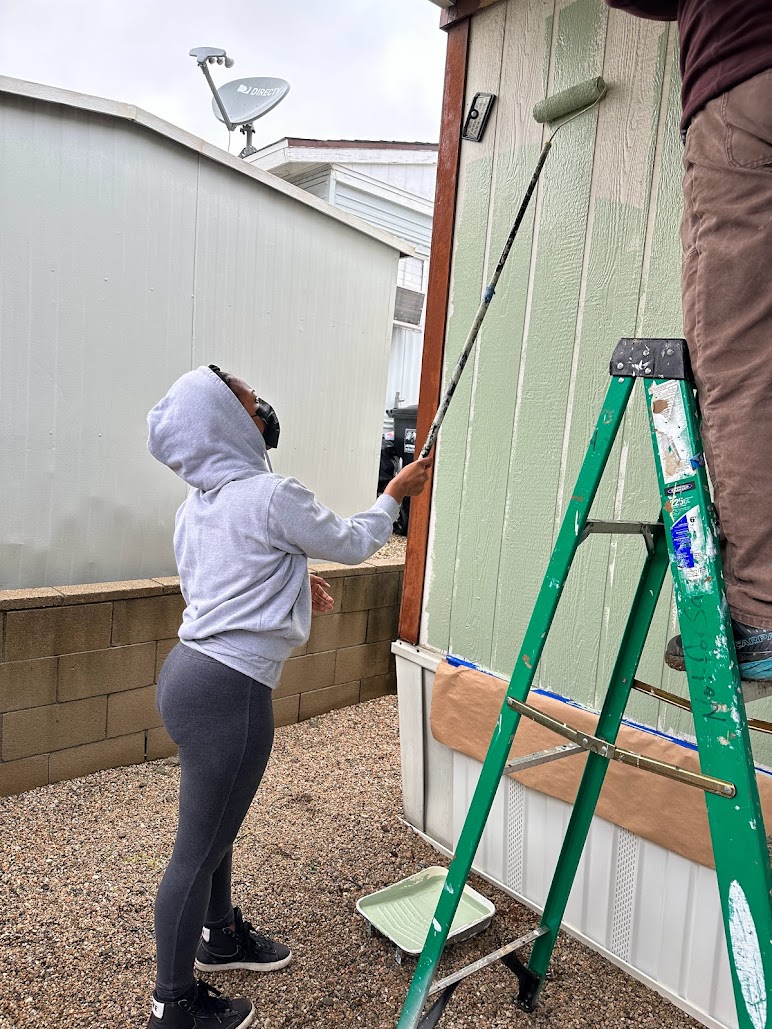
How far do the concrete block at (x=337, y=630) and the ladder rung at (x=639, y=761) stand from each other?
252 centimetres

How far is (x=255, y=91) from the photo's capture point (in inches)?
318

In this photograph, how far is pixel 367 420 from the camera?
465 cm

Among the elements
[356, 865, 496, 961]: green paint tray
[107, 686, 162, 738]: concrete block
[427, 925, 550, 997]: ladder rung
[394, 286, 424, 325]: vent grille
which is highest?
[394, 286, 424, 325]: vent grille

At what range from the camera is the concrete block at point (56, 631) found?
2.85m

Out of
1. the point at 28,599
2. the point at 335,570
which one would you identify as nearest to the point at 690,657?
the point at 28,599

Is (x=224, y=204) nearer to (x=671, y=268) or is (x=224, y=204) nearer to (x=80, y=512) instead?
(x=80, y=512)

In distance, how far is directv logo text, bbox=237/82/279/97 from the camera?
7855mm

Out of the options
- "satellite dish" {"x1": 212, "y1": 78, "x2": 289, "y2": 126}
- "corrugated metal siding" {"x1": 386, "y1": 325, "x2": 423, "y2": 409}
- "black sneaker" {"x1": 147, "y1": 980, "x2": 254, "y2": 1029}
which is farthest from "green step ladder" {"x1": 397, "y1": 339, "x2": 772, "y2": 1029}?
"corrugated metal siding" {"x1": 386, "y1": 325, "x2": 423, "y2": 409}

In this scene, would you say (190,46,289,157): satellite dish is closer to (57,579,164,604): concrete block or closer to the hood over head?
(57,579,164,604): concrete block

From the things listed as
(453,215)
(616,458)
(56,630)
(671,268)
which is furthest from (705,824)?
(56,630)

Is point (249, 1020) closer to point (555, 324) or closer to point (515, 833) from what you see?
point (515, 833)

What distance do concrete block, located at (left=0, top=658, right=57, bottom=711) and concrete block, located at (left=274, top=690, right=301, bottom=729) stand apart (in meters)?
1.15

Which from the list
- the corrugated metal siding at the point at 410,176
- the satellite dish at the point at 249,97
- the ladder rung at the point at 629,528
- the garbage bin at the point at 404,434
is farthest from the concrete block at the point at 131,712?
the corrugated metal siding at the point at 410,176

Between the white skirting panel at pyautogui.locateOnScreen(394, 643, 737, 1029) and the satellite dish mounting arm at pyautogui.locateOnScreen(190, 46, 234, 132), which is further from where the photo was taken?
the satellite dish mounting arm at pyautogui.locateOnScreen(190, 46, 234, 132)
